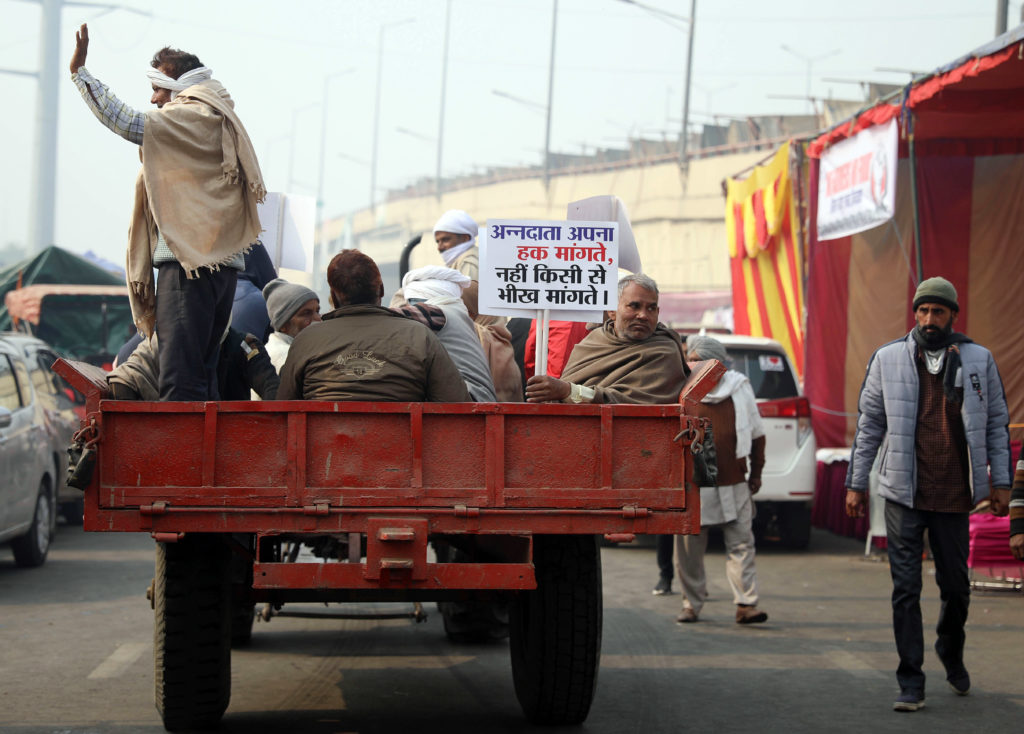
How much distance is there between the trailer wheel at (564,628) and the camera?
234 inches

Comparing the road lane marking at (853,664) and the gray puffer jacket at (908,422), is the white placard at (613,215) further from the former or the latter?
the road lane marking at (853,664)

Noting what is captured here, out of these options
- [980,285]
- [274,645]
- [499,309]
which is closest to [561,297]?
[499,309]

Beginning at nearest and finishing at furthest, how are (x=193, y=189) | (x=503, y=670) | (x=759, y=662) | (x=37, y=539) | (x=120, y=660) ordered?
(x=193, y=189)
(x=503, y=670)
(x=120, y=660)
(x=759, y=662)
(x=37, y=539)

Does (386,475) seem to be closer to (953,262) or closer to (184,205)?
(184,205)

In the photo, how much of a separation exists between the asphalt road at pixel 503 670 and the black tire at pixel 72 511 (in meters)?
4.56

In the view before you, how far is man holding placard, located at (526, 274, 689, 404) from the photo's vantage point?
6.28 metres

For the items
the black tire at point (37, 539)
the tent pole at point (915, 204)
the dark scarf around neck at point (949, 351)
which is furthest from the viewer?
the tent pole at point (915, 204)

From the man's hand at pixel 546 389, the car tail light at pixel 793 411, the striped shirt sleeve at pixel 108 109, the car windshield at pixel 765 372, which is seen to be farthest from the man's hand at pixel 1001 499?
the car windshield at pixel 765 372

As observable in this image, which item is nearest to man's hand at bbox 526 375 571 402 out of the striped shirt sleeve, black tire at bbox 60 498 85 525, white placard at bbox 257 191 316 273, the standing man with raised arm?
the standing man with raised arm

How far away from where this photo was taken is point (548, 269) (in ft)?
22.6

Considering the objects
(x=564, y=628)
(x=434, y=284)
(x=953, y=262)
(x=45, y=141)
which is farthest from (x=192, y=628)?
(x=45, y=141)

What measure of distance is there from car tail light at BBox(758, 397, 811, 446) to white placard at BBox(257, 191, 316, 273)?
19.6 feet

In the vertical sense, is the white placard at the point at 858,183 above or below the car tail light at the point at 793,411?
above

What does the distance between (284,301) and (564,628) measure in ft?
7.15
